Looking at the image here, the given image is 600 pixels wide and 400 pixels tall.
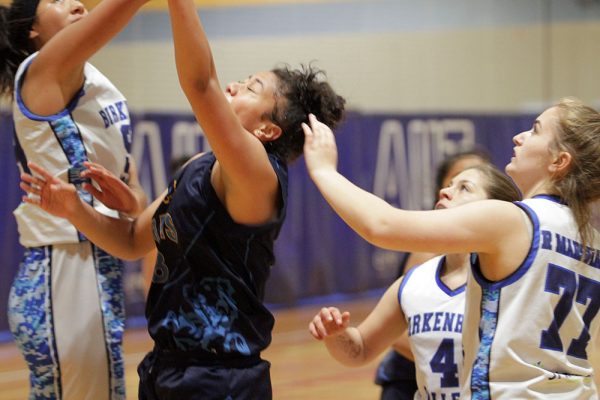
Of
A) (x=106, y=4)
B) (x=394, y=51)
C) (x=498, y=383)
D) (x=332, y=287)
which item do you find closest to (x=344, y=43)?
(x=394, y=51)

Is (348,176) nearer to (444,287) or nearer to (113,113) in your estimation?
(113,113)

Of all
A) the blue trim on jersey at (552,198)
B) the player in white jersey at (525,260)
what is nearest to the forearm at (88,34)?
the player in white jersey at (525,260)

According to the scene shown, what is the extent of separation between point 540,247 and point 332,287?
24.3 feet

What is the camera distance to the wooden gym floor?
6.11 m

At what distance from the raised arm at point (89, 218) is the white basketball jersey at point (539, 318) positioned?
3.67ft

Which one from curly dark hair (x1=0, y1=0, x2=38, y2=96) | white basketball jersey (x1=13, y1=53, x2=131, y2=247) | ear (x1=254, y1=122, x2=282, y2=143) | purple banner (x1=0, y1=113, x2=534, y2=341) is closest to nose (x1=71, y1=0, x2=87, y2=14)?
Result: curly dark hair (x1=0, y1=0, x2=38, y2=96)

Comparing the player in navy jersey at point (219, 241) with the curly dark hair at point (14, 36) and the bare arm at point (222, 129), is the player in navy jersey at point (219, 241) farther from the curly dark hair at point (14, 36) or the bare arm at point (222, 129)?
the curly dark hair at point (14, 36)

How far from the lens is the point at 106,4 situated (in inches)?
112

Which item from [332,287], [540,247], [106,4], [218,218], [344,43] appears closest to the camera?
[540,247]

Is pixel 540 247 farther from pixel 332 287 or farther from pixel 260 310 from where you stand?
pixel 332 287

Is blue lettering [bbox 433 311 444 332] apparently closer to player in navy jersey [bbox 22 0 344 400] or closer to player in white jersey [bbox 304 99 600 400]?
player in white jersey [bbox 304 99 600 400]

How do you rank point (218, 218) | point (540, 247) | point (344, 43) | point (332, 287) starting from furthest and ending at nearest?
point (344, 43)
point (332, 287)
point (218, 218)
point (540, 247)

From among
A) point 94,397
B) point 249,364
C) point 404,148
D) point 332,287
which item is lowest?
point 332,287

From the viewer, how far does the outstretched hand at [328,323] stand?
2807 millimetres
